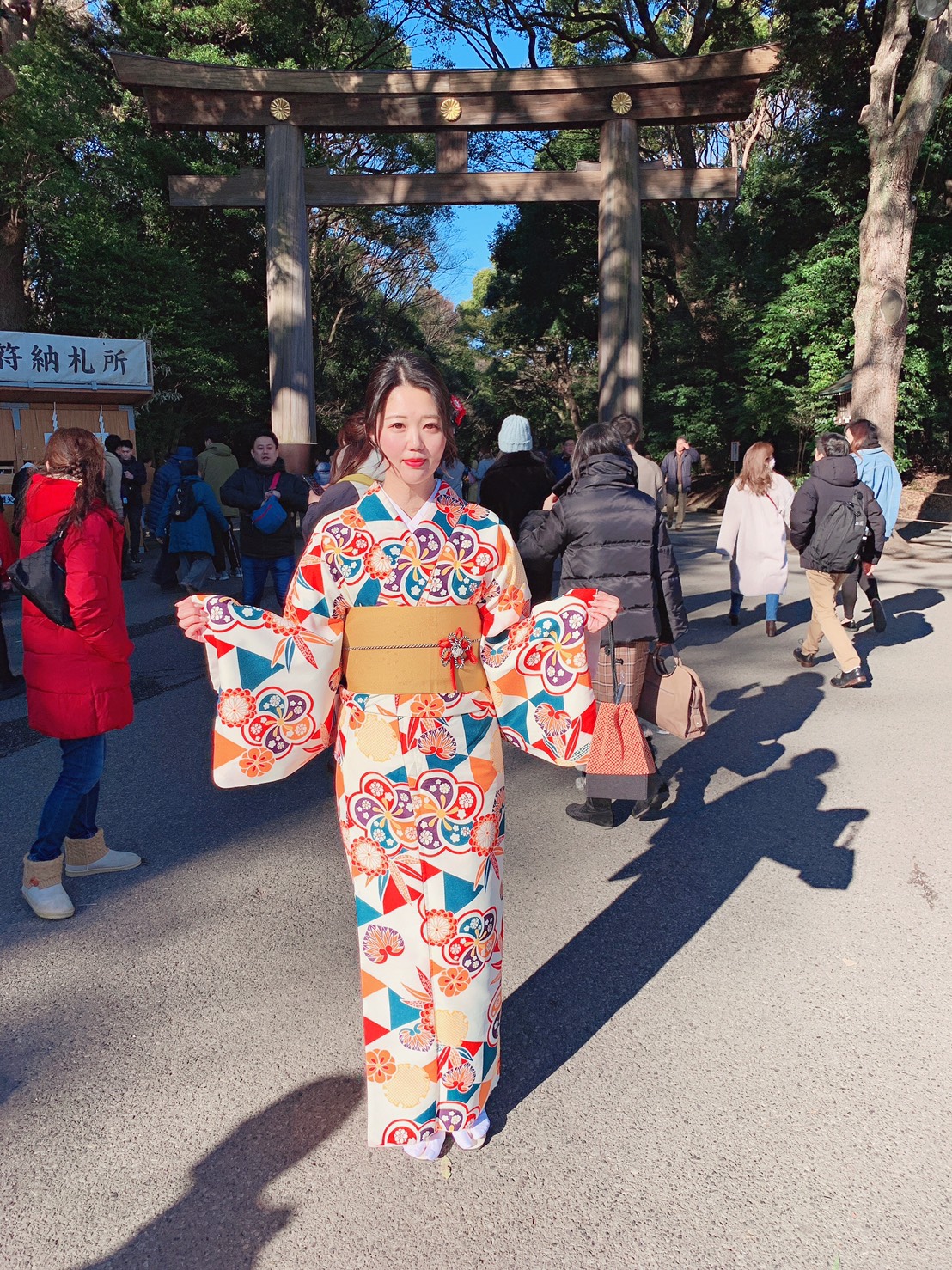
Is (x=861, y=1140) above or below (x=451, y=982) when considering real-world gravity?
below

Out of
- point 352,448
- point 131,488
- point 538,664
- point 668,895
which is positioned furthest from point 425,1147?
point 131,488

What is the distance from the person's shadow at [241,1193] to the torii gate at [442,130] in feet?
30.6

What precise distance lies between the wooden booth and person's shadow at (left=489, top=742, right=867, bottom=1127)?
39.8ft

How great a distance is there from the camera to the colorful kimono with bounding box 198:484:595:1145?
92.4 inches

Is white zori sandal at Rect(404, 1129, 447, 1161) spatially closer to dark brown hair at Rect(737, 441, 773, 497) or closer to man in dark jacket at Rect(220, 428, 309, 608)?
man in dark jacket at Rect(220, 428, 309, 608)

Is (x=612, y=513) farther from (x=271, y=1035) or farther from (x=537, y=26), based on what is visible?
(x=537, y=26)

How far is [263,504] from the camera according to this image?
700 centimetres

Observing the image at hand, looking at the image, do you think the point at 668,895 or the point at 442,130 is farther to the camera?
the point at 442,130

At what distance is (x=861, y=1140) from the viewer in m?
2.45

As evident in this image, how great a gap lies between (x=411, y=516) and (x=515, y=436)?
13.4 ft

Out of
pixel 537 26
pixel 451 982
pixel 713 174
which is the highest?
pixel 537 26

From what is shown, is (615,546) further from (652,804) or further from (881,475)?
(881,475)

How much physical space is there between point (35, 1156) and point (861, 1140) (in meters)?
2.06

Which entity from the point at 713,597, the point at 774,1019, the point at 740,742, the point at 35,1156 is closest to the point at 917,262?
the point at 713,597
